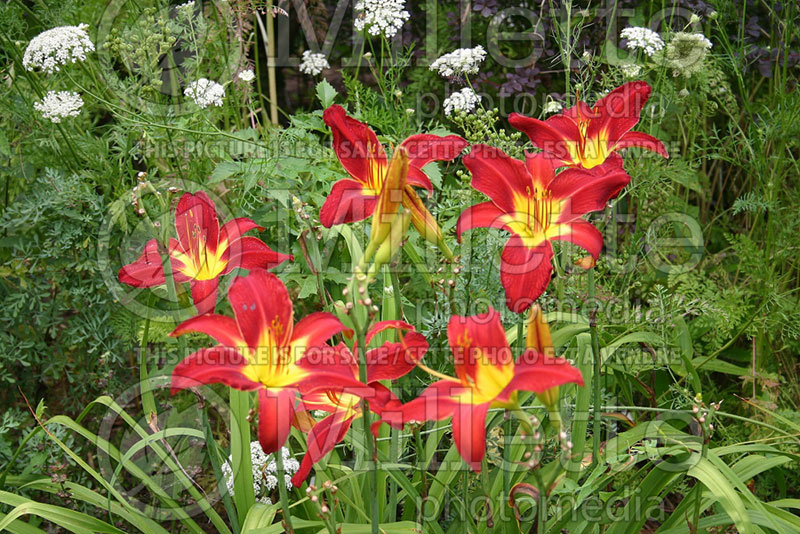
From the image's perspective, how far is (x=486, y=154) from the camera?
4.46 feet

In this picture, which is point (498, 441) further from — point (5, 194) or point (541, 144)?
point (5, 194)

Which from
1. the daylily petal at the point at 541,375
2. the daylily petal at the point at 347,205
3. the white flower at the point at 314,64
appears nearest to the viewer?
the daylily petal at the point at 541,375

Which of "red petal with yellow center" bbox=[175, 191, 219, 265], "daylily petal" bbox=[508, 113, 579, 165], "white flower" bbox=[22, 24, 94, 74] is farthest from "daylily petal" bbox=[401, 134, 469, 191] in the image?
"white flower" bbox=[22, 24, 94, 74]

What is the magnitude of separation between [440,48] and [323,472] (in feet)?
6.92

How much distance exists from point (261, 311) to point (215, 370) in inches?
5.3

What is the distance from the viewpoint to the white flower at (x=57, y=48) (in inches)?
91.2

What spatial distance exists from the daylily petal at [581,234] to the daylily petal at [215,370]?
56 cm

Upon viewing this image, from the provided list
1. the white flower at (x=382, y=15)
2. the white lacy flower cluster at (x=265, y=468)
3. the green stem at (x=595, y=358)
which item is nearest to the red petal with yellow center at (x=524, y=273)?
the green stem at (x=595, y=358)

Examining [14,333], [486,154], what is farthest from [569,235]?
[14,333]

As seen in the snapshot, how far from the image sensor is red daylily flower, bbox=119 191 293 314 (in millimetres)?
1423

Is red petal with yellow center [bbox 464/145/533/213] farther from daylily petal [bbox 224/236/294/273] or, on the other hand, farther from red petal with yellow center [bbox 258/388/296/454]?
red petal with yellow center [bbox 258/388/296/454]

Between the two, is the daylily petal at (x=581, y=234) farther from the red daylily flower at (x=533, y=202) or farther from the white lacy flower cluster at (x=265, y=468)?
the white lacy flower cluster at (x=265, y=468)

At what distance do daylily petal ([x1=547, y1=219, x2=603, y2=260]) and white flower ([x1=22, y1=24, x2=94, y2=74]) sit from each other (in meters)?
1.62

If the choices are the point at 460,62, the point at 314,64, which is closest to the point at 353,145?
the point at 460,62
